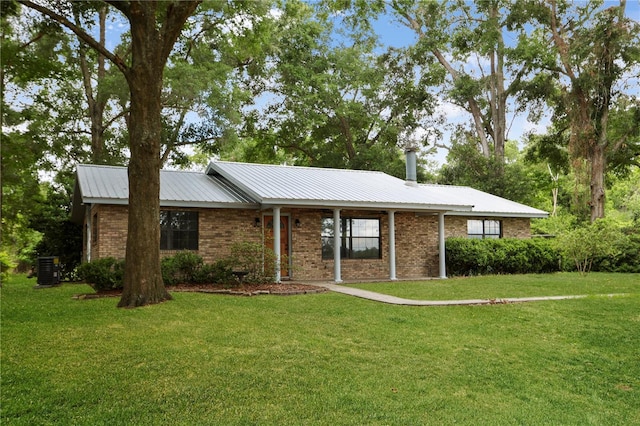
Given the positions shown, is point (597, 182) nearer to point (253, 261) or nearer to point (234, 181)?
point (234, 181)

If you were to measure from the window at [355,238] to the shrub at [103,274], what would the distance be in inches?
272

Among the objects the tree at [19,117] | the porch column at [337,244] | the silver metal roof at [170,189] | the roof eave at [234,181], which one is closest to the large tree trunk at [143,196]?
the tree at [19,117]

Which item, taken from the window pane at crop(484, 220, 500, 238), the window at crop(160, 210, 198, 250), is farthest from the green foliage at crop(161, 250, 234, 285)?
the window pane at crop(484, 220, 500, 238)

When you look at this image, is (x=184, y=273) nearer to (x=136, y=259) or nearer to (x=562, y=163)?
(x=136, y=259)

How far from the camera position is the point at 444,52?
3425 cm

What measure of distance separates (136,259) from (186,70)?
15.8m

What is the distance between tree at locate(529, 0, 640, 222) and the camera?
24.7 m

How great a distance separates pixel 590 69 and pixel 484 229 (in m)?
11.6

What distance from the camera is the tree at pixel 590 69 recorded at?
80.9 feet

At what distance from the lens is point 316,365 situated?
20.7ft

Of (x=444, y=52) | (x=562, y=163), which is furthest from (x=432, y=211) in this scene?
(x=444, y=52)

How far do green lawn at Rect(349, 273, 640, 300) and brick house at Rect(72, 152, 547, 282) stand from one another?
7.94ft

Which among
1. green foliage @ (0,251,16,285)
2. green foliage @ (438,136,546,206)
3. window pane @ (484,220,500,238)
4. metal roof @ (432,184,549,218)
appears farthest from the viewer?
green foliage @ (438,136,546,206)

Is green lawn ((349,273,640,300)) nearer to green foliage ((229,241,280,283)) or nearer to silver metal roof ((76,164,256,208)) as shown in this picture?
green foliage ((229,241,280,283))
